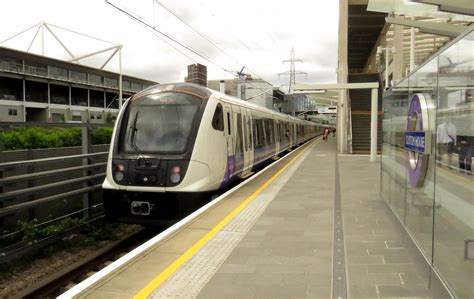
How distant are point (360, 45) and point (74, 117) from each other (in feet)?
148

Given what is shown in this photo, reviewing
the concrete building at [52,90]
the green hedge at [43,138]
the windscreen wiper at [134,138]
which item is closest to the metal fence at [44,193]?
the green hedge at [43,138]

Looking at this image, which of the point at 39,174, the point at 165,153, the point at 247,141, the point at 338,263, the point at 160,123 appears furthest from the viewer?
the point at 247,141

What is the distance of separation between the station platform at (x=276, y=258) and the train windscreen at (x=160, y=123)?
1.49 meters

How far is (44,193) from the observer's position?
8633 mm

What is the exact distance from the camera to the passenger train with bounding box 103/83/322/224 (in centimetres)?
805

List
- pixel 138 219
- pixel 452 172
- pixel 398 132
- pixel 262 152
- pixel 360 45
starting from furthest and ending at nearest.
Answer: pixel 360 45
pixel 262 152
pixel 138 219
pixel 398 132
pixel 452 172

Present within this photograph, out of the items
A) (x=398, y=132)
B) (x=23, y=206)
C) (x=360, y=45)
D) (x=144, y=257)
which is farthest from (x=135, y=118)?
(x=360, y=45)

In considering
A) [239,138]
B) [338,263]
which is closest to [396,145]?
[338,263]

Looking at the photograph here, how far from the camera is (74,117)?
70500 mm

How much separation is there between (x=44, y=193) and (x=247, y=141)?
17.8ft

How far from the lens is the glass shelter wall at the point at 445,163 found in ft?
10.0

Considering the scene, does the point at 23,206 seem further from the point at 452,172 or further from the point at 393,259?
Answer: the point at 452,172

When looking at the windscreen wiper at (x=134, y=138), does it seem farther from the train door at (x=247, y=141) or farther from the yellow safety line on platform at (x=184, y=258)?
the train door at (x=247, y=141)

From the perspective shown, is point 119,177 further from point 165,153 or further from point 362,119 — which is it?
point 362,119
